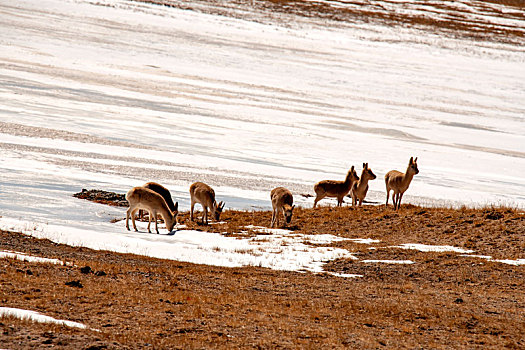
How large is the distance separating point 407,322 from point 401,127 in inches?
1340

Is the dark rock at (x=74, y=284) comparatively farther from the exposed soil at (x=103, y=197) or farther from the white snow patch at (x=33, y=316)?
the exposed soil at (x=103, y=197)

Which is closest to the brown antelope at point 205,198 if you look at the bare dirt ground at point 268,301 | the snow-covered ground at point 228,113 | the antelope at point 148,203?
the antelope at point 148,203

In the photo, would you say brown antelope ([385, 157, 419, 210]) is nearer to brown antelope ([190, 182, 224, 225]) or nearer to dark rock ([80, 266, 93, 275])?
brown antelope ([190, 182, 224, 225])

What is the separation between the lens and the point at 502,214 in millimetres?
19938

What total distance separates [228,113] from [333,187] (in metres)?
20.4

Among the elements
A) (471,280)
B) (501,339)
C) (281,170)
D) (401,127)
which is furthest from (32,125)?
(501,339)

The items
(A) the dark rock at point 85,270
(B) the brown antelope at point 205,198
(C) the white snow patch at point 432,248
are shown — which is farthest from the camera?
(B) the brown antelope at point 205,198

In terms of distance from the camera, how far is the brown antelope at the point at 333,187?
24.1 m

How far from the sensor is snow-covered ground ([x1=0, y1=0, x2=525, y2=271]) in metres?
26.1

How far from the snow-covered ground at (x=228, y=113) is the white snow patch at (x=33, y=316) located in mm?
6852

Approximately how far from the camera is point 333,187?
2425 centimetres

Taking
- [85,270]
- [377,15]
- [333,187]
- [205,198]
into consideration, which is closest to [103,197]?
[205,198]

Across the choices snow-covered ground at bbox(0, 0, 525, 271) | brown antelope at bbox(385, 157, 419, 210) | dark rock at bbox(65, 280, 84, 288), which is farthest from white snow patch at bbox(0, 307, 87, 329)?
brown antelope at bbox(385, 157, 419, 210)

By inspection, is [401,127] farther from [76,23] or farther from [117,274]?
[76,23]
